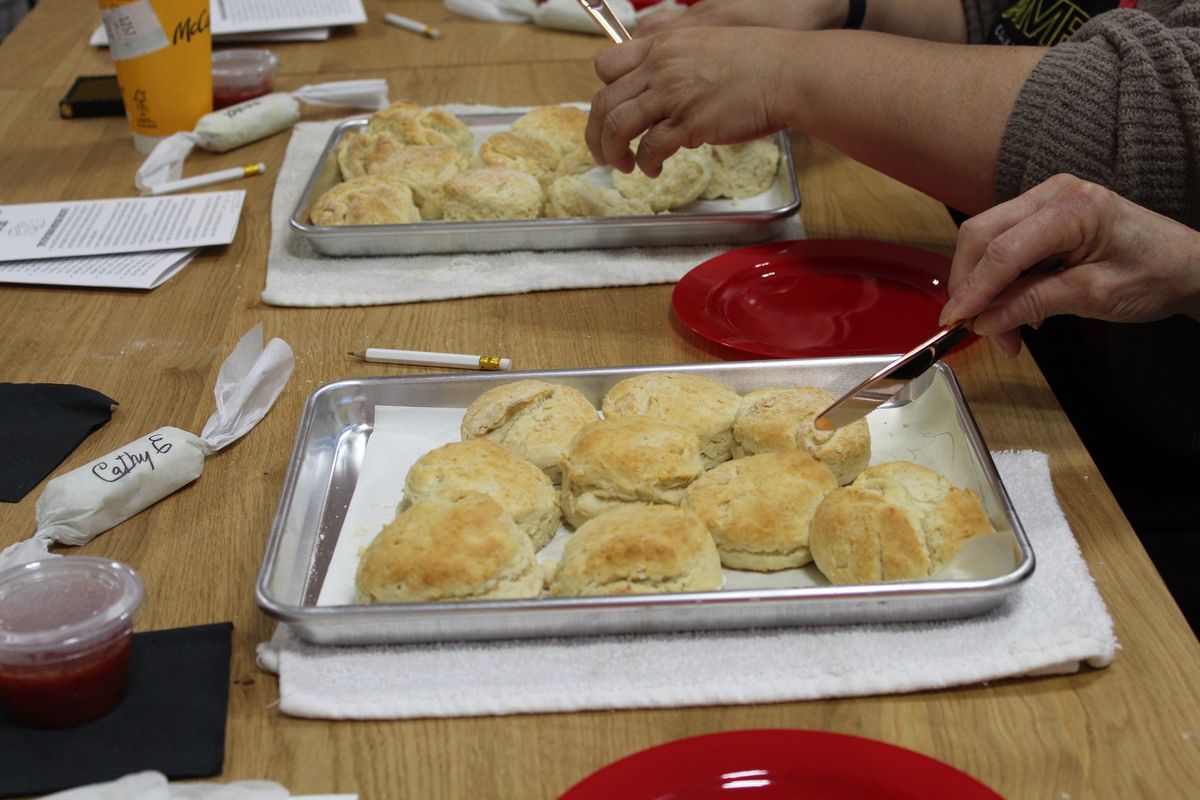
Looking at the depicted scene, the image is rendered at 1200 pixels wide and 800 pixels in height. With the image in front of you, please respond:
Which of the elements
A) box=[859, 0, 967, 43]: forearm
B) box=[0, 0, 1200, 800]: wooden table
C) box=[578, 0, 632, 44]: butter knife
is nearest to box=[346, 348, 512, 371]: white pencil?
box=[0, 0, 1200, 800]: wooden table

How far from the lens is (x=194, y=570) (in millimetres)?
1044

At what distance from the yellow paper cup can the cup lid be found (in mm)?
1147

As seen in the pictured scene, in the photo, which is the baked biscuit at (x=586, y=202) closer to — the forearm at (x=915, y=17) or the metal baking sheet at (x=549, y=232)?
the metal baking sheet at (x=549, y=232)

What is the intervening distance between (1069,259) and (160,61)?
57.5 inches

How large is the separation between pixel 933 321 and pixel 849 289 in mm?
131

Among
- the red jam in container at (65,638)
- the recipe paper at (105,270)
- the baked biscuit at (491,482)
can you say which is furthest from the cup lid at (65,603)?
the recipe paper at (105,270)

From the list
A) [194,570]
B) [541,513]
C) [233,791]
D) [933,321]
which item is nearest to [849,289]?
[933,321]

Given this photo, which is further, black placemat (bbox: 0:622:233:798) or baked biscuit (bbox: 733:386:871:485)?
baked biscuit (bbox: 733:386:871:485)

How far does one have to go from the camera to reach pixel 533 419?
1.13m

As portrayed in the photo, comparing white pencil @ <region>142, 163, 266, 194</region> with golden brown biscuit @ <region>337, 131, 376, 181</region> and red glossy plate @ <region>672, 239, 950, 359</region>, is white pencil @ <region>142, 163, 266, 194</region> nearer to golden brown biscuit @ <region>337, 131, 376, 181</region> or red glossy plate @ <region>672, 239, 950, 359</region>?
golden brown biscuit @ <region>337, 131, 376, 181</region>

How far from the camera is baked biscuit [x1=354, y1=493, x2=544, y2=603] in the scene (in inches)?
35.7

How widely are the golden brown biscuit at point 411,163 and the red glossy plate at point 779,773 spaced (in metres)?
1.03

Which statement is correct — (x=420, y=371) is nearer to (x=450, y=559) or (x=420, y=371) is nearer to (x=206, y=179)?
(x=450, y=559)

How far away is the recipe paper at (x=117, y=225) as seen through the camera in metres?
1.63
